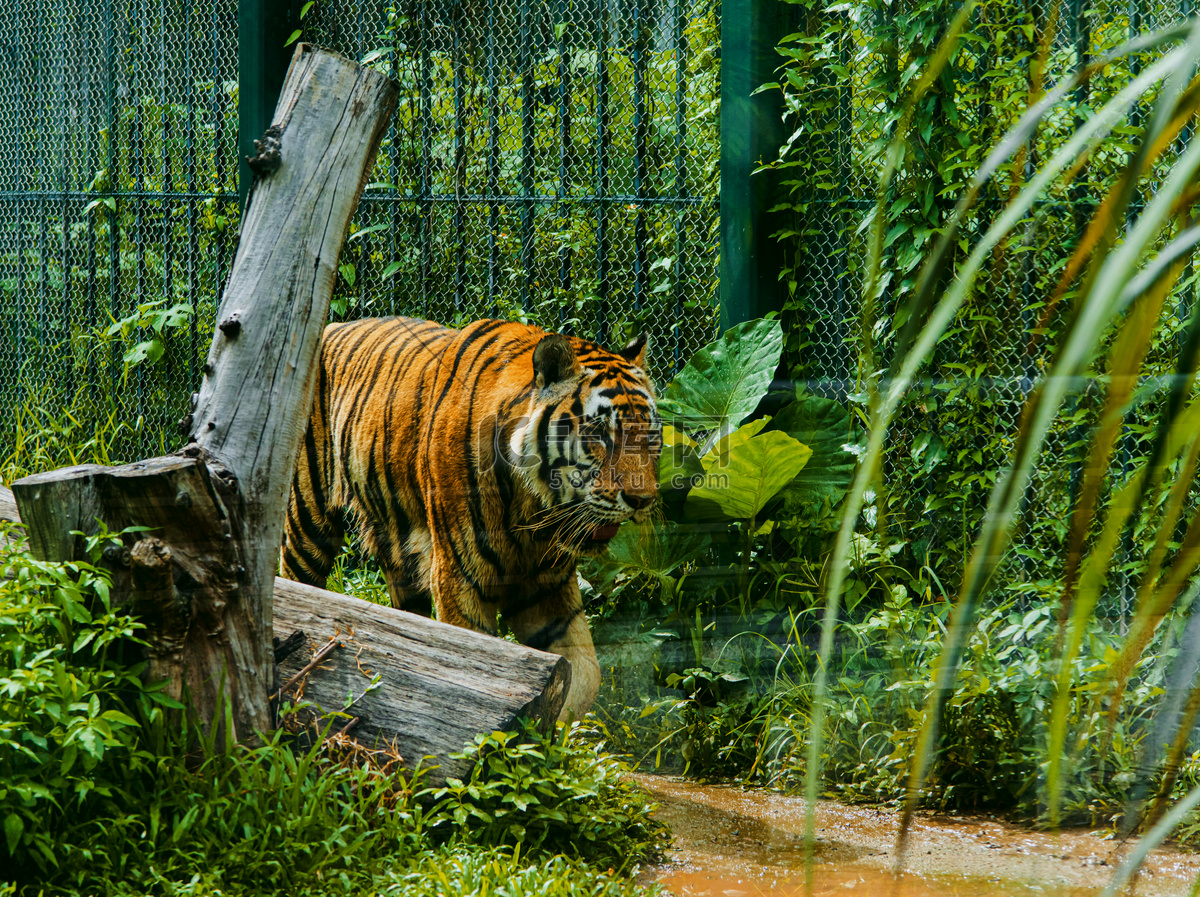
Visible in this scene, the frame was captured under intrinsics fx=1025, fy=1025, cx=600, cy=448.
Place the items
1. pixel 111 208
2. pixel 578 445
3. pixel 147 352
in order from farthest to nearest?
pixel 111 208
pixel 147 352
pixel 578 445

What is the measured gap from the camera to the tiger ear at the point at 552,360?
10.7 ft

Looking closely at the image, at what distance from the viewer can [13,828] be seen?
196 centimetres

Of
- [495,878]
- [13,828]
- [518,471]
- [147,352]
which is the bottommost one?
[495,878]

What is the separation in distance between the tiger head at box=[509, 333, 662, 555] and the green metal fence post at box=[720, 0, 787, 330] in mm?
1103

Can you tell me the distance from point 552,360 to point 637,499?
53cm

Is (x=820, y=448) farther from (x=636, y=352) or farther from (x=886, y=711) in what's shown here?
(x=886, y=711)

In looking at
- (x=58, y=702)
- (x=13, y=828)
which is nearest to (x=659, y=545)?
(x=58, y=702)

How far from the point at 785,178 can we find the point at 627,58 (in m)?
0.94

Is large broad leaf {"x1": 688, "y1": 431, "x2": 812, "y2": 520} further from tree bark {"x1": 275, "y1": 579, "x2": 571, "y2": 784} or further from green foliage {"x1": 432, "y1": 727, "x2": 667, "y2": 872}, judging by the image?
green foliage {"x1": 432, "y1": 727, "x2": 667, "y2": 872}

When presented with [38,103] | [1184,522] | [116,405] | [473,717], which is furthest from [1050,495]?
[38,103]

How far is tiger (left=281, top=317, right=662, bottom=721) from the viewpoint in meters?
3.30

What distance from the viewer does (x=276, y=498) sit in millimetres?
2648

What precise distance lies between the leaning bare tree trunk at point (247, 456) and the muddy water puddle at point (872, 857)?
1340 mm

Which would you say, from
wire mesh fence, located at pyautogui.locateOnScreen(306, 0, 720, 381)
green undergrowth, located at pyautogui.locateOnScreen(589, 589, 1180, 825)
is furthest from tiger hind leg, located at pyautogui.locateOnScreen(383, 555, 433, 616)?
wire mesh fence, located at pyautogui.locateOnScreen(306, 0, 720, 381)
